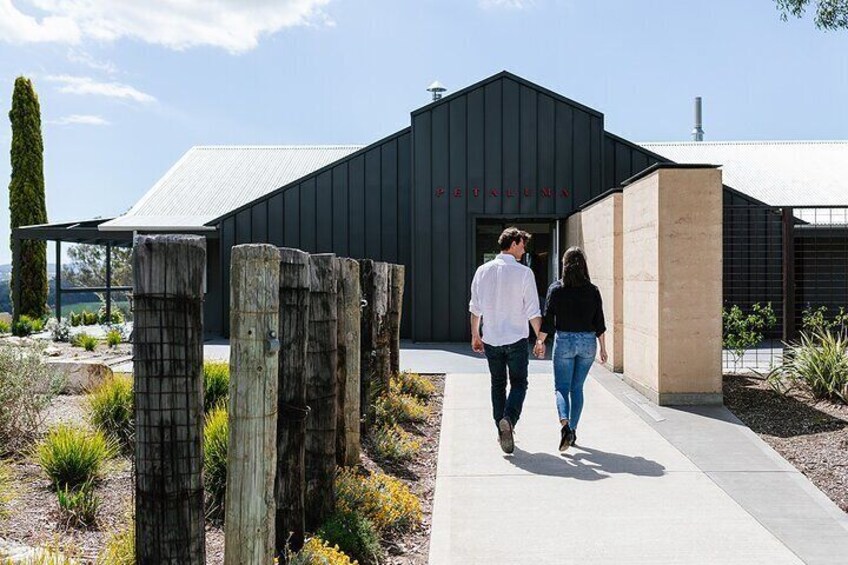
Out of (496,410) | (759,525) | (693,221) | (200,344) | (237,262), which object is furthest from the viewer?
(693,221)

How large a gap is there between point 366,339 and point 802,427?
440 centimetres

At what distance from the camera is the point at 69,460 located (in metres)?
5.21

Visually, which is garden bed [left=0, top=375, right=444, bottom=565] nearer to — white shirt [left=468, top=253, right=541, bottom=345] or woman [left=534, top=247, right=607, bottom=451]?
white shirt [left=468, top=253, right=541, bottom=345]

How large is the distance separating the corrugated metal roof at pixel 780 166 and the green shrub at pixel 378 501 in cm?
1656

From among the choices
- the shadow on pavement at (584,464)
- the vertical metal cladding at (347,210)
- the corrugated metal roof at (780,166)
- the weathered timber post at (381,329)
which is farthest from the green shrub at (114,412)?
the corrugated metal roof at (780,166)

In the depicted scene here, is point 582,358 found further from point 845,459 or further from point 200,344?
point 200,344

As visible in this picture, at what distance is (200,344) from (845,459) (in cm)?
570

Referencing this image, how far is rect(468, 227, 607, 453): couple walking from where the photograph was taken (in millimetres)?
6641

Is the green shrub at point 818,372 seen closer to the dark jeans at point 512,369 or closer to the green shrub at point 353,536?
the dark jeans at point 512,369

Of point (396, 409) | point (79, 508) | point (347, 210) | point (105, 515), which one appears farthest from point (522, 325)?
point (347, 210)

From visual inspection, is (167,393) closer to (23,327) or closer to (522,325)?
(522,325)

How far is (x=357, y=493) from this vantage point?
4922 mm

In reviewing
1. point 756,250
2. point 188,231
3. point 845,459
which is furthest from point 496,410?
point 188,231

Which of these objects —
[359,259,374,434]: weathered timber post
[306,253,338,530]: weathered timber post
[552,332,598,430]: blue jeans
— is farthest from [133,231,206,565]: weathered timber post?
[552,332,598,430]: blue jeans
